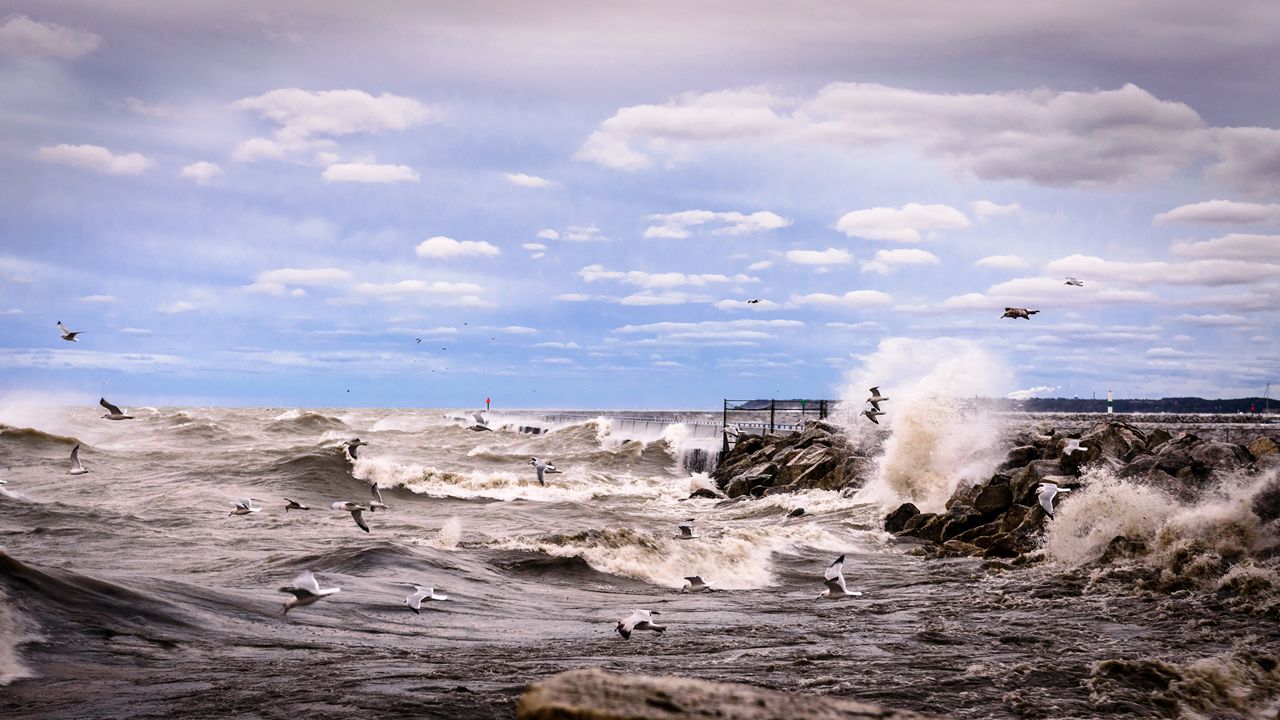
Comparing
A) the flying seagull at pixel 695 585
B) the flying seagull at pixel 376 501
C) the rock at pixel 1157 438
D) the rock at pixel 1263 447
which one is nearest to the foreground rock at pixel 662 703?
the flying seagull at pixel 695 585

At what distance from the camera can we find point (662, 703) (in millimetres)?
3059

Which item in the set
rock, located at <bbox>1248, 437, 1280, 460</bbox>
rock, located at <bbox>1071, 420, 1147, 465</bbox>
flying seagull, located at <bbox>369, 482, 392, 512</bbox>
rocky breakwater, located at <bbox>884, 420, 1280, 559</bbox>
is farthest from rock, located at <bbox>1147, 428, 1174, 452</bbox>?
flying seagull, located at <bbox>369, 482, 392, 512</bbox>

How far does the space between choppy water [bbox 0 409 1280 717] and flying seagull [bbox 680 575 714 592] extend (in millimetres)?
261

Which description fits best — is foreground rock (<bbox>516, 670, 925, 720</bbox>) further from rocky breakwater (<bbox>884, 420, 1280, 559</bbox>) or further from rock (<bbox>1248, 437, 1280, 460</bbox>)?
rock (<bbox>1248, 437, 1280, 460</bbox>)

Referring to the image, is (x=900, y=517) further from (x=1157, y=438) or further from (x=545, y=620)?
(x=545, y=620)

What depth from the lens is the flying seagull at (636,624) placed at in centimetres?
925

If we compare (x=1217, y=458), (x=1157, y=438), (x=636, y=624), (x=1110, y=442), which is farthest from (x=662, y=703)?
(x=1157, y=438)

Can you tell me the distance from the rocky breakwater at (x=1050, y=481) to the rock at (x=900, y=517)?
18 mm

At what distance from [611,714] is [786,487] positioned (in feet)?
74.7

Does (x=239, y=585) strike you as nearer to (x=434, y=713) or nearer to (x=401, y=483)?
(x=434, y=713)

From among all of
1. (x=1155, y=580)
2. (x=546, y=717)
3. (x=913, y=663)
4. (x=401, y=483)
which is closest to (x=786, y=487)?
(x=401, y=483)

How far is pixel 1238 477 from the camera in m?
14.0

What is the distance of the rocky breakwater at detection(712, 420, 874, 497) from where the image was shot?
2473cm

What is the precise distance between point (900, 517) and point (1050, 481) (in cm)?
326
